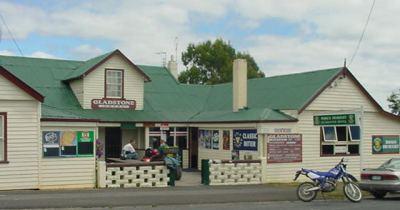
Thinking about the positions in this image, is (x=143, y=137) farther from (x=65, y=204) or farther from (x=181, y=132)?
(x=65, y=204)

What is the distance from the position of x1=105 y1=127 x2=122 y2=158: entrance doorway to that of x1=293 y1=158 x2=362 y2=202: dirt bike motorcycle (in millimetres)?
13755

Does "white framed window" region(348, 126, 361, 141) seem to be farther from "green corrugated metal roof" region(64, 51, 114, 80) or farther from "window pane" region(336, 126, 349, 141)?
"green corrugated metal roof" region(64, 51, 114, 80)

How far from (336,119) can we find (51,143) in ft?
36.2

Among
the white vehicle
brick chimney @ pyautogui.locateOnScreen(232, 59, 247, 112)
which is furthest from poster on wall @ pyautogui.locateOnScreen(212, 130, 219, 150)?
the white vehicle

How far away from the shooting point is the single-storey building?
2273cm

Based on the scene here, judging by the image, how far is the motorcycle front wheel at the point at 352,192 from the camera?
19.1 meters

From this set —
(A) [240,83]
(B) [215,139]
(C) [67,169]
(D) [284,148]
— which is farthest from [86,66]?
(D) [284,148]

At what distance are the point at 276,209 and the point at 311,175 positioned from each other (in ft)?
9.57

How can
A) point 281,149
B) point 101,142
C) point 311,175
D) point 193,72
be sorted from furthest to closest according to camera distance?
point 193,72 < point 101,142 < point 281,149 < point 311,175

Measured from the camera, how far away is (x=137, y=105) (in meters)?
31.2

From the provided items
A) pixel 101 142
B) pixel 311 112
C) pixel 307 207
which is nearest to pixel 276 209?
pixel 307 207

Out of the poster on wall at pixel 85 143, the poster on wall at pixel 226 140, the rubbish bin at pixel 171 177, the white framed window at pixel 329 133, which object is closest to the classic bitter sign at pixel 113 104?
the poster on wall at pixel 226 140

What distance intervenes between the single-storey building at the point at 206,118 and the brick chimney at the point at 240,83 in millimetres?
50

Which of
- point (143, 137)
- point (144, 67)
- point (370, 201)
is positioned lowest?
point (370, 201)
